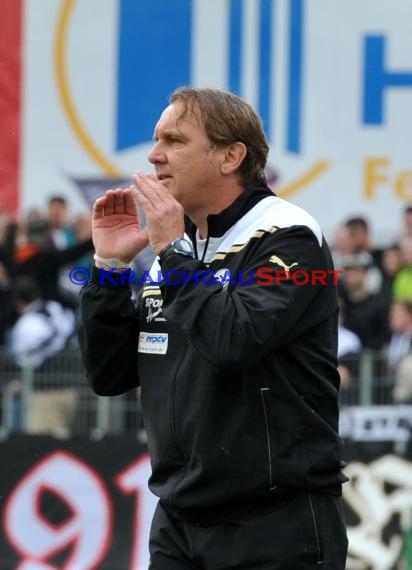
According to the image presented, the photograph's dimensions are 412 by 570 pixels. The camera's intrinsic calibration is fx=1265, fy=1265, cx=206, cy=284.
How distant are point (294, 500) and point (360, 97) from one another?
8.85 meters

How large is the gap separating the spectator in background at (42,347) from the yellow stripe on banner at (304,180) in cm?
295

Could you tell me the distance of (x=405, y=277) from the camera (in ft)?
32.3

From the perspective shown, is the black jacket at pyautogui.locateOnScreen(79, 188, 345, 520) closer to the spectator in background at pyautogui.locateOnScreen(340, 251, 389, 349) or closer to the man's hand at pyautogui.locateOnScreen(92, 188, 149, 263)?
the man's hand at pyautogui.locateOnScreen(92, 188, 149, 263)

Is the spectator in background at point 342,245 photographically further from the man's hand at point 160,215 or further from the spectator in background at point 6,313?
the man's hand at point 160,215

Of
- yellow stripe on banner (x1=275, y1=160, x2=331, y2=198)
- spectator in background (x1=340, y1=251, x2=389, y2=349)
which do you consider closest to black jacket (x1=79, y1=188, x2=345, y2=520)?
spectator in background (x1=340, y1=251, x2=389, y2=349)

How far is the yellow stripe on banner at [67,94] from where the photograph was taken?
11992 mm

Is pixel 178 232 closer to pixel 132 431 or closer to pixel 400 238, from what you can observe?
pixel 132 431

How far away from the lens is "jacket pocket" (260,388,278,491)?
11.9ft

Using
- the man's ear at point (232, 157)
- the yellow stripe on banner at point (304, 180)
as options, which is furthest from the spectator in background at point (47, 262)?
the man's ear at point (232, 157)

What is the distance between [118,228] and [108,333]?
36 centimetres

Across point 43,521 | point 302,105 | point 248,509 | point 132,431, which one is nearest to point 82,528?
point 43,521

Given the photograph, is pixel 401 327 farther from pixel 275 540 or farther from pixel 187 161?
pixel 275 540

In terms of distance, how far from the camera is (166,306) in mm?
3637

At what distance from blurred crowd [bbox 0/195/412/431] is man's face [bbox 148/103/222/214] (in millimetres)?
4602
